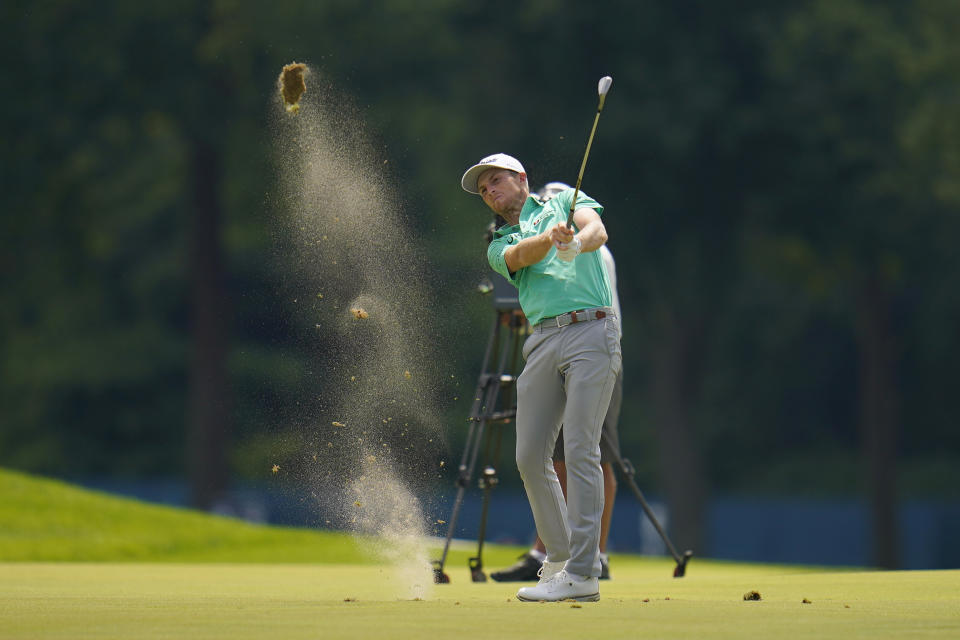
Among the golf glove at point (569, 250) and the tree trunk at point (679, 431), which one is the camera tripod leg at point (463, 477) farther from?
the tree trunk at point (679, 431)

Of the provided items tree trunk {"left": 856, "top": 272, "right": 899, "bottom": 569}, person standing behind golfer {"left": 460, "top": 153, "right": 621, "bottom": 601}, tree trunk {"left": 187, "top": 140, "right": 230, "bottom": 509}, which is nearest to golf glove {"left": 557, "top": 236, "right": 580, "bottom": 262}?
person standing behind golfer {"left": 460, "top": 153, "right": 621, "bottom": 601}

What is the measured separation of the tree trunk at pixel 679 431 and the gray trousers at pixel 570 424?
23154 millimetres

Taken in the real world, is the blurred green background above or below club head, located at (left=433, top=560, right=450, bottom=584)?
above

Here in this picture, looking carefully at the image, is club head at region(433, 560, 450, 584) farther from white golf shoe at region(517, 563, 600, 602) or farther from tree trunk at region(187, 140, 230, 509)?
tree trunk at region(187, 140, 230, 509)

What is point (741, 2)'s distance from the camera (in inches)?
1142

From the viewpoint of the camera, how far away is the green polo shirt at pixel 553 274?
7512mm

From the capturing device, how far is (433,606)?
694cm

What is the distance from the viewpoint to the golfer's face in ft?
25.6

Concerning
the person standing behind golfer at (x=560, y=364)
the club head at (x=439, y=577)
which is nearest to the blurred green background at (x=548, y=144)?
the club head at (x=439, y=577)

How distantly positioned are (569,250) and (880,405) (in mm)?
25610

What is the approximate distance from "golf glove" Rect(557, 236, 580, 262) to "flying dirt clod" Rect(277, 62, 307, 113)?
324cm

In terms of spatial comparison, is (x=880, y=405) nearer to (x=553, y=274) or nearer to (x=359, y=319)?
(x=359, y=319)

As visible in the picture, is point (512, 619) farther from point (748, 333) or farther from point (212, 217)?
point (748, 333)

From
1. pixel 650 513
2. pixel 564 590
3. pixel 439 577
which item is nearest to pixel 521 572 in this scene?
pixel 439 577
